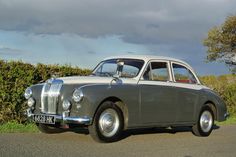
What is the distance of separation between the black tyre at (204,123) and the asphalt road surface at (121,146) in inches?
8.6

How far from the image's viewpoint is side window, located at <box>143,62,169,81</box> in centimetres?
1169

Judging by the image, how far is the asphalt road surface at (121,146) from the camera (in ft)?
29.4

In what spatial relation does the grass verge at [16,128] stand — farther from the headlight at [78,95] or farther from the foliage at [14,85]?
the headlight at [78,95]

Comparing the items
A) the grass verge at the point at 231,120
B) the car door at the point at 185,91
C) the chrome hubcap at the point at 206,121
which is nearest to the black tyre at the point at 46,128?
the car door at the point at 185,91

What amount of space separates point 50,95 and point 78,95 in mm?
808

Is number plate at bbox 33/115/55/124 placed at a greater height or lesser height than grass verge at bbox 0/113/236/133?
greater

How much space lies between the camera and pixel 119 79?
11.0 m

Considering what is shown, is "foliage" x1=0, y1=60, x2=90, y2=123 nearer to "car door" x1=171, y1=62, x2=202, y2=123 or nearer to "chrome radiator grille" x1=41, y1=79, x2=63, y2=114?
"chrome radiator grille" x1=41, y1=79, x2=63, y2=114

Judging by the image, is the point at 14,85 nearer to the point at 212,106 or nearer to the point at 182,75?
the point at 182,75

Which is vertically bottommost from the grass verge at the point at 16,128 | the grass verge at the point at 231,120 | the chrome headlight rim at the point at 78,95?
the grass verge at the point at 231,120

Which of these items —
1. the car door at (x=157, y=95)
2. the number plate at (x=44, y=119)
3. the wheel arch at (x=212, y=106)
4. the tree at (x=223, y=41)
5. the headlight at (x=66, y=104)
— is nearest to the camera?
the headlight at (x=66, y=104)

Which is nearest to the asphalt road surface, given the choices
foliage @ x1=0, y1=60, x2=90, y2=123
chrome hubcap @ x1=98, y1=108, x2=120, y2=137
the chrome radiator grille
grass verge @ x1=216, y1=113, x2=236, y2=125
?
chrome hubcap @ x1=98, y1=108, x2=120, y2=137

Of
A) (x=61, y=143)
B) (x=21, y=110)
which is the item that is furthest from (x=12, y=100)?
(x=61, y=143)

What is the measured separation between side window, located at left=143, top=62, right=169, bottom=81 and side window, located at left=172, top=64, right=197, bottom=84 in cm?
37
